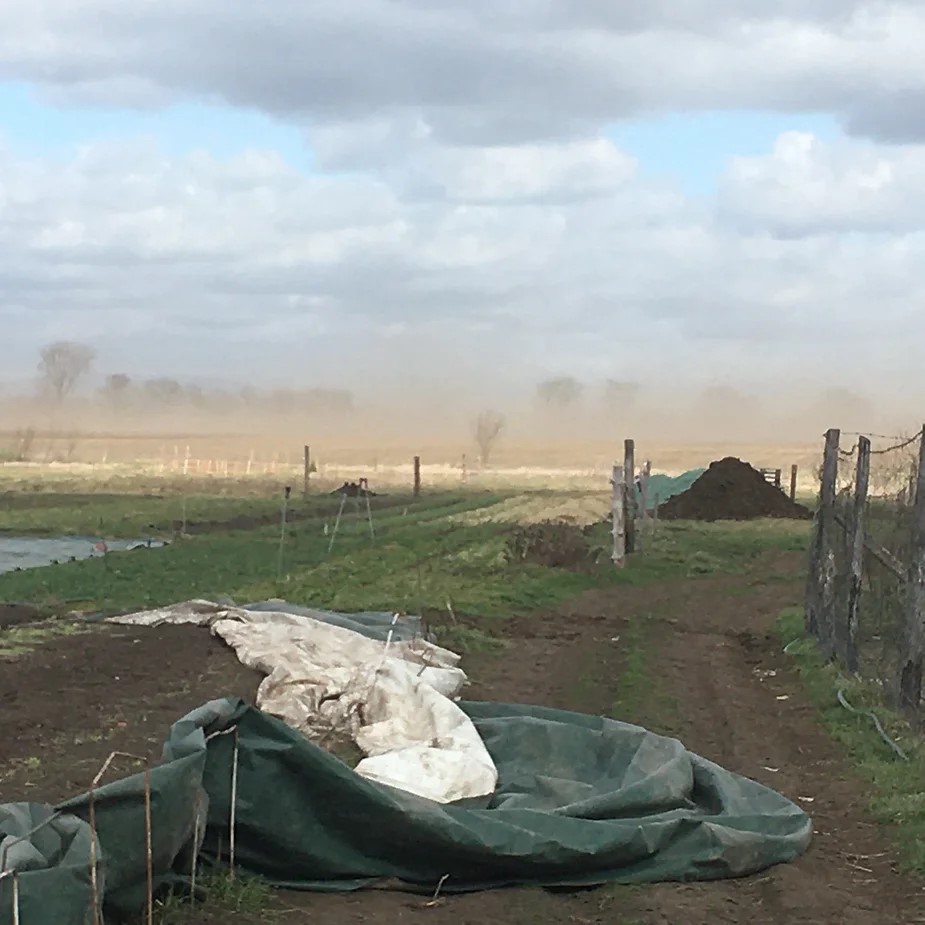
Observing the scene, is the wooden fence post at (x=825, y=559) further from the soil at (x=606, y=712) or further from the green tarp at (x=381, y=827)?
the green tarp at (x=381, y=827)

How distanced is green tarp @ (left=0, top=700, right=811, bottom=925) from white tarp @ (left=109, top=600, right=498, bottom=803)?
359 millimetres

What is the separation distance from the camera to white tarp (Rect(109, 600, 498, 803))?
6883 mm

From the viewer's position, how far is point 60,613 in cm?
1477

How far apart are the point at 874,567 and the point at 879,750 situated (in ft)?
14.6

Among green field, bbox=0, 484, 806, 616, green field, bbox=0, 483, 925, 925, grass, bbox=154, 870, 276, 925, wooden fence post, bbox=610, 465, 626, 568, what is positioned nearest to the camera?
grass, bbox=154, 870, 276, 925

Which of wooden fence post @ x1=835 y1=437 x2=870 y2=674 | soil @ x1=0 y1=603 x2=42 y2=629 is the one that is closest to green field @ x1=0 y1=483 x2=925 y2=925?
soil @ x1=0 y1=603 x2=42 y2=629

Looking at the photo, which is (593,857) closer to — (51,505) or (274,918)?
(274,918)

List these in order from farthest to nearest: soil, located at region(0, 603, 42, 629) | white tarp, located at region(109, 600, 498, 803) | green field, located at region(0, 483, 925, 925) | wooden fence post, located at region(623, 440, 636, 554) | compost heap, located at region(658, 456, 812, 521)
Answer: compost heap, located at region(658, 456, 812, 521)
wooden fence post, located at region(623, 440, 636, 554)
soil, located at region(0, 603, 42, 629)
green field, located at region(0, 483, 925, 925)
white tarp, located at region(109, 600, 498, 803)

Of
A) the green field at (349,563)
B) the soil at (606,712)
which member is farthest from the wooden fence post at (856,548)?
the green field at (349,563)

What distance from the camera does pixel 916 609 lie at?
8773 millimetres

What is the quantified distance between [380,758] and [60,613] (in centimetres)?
883

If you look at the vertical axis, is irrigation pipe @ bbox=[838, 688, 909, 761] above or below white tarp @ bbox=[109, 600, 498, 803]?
below

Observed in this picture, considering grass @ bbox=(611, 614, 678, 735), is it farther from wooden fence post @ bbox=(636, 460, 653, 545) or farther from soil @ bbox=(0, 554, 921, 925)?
wooden fence post @ bbox=(636, 460, 653, 545)

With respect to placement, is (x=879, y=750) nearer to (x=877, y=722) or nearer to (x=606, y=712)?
(x=877, y=722)
